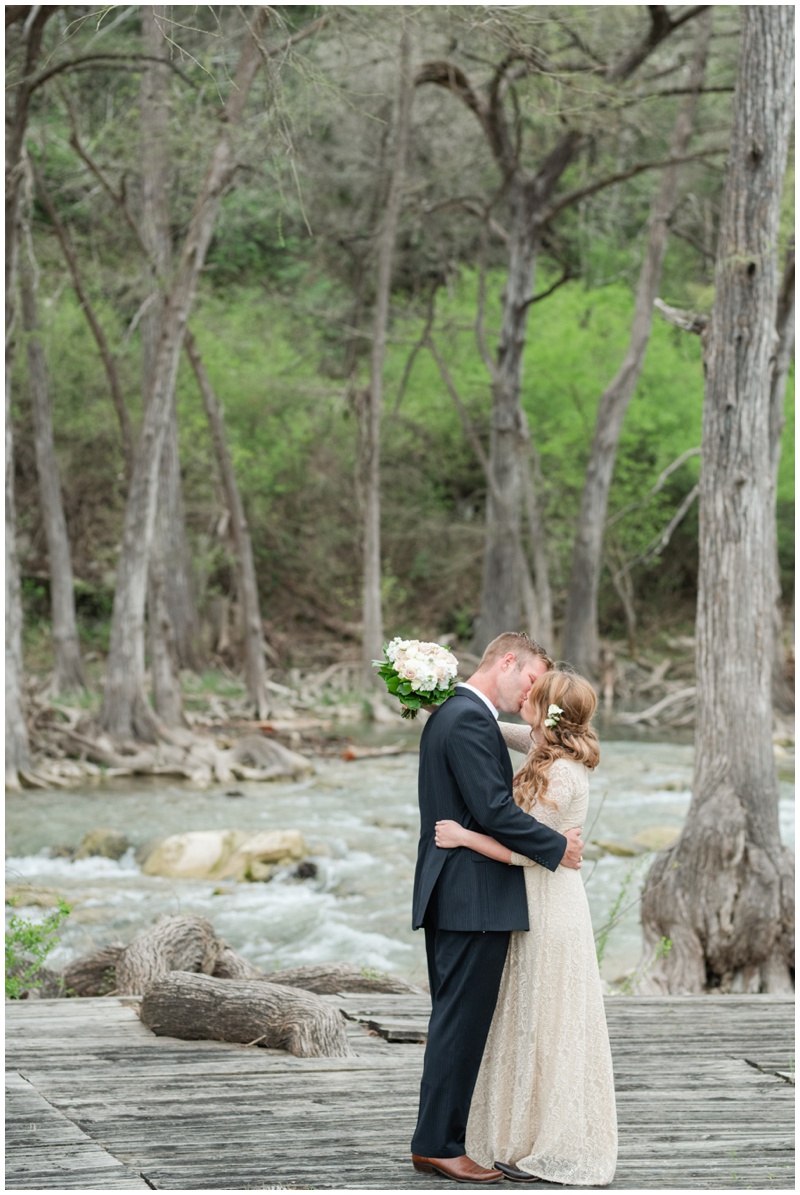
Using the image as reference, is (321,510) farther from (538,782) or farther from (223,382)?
(538,782)

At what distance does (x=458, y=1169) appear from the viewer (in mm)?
4328

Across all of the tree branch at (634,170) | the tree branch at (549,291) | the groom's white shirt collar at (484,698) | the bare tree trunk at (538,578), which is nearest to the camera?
the groom's white shirt collar at (484,698)

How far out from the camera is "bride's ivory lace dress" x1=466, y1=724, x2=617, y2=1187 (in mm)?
4367

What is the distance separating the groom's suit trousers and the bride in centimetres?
13

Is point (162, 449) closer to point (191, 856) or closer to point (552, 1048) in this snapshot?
point (191, 856)

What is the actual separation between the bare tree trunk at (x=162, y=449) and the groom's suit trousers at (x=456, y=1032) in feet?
46.8

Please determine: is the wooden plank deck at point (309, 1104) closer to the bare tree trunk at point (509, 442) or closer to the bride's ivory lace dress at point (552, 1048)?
the bride's ivory lace dress at point (552, 1048)

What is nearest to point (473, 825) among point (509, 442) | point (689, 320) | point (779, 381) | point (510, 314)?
point (689, 320)

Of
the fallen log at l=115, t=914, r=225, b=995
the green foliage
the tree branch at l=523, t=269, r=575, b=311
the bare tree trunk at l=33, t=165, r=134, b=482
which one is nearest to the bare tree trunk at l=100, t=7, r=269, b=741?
the bare tree trunk at l=33, t=165, r=134, b=482

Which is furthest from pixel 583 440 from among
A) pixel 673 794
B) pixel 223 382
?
pixel 673 794

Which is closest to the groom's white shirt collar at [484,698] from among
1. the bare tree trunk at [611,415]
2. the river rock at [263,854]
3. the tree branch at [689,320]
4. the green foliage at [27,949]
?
the green foliage at [27,949]

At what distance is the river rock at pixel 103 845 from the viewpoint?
13203 mm

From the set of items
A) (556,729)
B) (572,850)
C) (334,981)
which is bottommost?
(334,981)

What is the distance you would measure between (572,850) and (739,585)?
5.31 m
